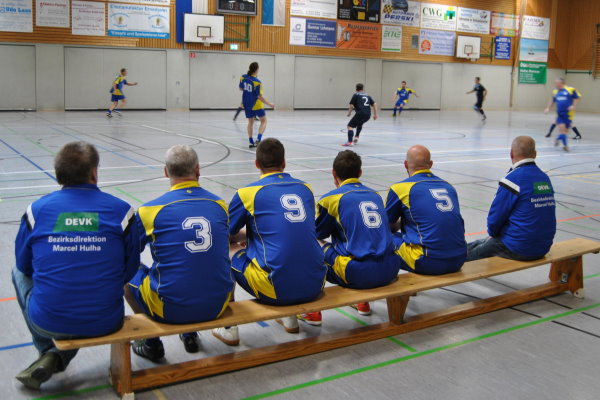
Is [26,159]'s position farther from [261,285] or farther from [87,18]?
[87,18]

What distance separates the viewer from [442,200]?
4965 millimetres

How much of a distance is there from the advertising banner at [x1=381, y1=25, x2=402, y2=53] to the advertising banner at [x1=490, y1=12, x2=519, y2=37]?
24.7 ft

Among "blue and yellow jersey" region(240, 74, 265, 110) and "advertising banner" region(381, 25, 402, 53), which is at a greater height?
"advertising banner" region(381, 25, 402, 53)

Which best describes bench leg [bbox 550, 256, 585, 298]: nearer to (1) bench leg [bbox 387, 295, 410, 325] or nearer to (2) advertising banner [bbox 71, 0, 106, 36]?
(1) bench leg [bbox 387, 295, 410, 325]

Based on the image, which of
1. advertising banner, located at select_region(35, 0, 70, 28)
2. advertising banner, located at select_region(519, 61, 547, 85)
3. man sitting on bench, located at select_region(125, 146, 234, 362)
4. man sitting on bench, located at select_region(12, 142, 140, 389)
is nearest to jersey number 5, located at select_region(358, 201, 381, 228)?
man sitting on bench, located at select_region(125, 146, 234, 362)

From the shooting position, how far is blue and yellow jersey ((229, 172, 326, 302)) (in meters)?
4.15

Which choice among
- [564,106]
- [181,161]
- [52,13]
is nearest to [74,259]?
[181,161]

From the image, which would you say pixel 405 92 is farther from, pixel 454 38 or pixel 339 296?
pixel 339 296

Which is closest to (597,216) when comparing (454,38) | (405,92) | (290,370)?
(290,370)

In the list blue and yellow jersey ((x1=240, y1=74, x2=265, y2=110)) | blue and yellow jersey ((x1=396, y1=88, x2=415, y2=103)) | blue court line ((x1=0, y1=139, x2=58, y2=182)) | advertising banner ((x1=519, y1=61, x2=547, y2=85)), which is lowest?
blue court line ((x1=0, y1=139, x2=58, y2=182))

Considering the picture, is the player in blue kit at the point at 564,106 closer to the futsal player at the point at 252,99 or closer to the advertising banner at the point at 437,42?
the futsal player at the point at 252,99

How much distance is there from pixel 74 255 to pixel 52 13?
27627 mm

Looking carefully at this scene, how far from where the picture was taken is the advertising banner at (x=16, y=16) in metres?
26.9

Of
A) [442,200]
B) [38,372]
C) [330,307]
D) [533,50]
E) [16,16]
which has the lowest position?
[38,372]
